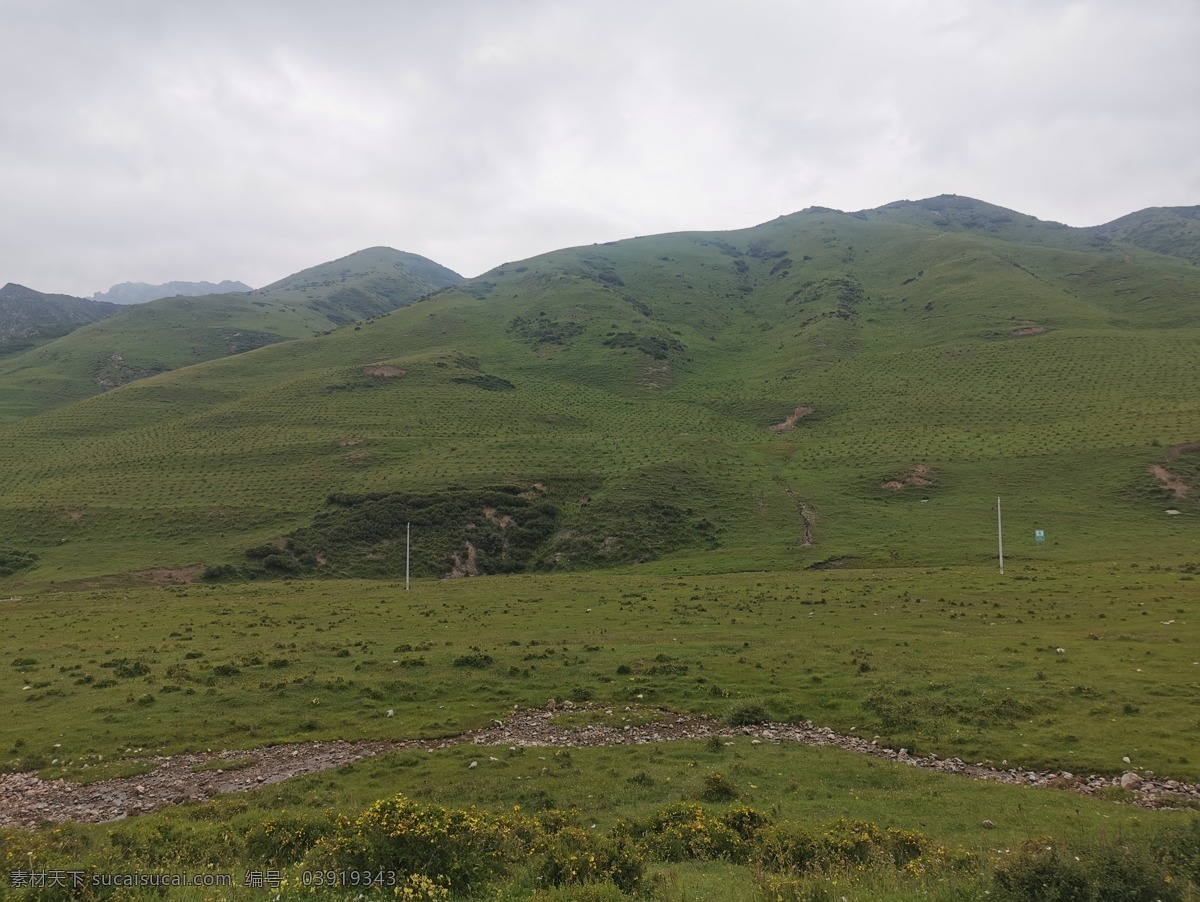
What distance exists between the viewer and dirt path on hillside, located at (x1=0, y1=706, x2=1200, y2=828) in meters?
17.5

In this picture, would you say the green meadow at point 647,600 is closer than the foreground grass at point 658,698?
Yes

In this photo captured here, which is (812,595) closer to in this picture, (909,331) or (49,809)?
(49,809)

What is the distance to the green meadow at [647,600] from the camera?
43.5ft

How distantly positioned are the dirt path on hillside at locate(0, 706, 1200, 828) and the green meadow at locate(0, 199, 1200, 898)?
694 millimetres

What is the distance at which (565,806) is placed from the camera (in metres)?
17.1

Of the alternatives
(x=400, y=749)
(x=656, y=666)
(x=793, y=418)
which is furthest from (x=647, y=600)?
(x=793, y=418)

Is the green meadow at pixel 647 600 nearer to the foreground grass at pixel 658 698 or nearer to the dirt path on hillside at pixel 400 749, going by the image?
the foreground grass at pixel 658 698

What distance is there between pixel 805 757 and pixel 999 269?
21283 centimetres

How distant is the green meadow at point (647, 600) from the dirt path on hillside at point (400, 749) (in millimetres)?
694

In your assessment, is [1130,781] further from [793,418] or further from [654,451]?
[793,418]

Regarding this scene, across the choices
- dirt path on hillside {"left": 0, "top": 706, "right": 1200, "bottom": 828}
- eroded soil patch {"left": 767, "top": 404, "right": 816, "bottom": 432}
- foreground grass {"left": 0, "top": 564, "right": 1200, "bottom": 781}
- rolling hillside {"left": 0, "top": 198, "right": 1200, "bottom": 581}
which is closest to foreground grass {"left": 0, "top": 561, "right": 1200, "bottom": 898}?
foreground grass {"left": 0, "top": 564, "right": 1200, "bottom": 781}

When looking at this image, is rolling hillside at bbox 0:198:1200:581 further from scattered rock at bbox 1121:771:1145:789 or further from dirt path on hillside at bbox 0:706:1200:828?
scattered rock at bbox 1121:771:1145:789

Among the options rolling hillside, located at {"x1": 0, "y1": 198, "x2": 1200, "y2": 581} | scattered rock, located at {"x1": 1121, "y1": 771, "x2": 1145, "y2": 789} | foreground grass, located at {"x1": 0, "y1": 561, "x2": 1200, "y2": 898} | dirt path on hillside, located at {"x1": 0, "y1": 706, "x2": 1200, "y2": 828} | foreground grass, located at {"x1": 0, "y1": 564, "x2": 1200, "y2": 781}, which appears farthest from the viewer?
rolling hillside, located at {"x1": 0, "y1": 198, "x2": 1200, "y2": 581}

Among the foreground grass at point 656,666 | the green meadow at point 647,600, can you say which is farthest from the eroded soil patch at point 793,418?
the foreground grass at point 656,666
